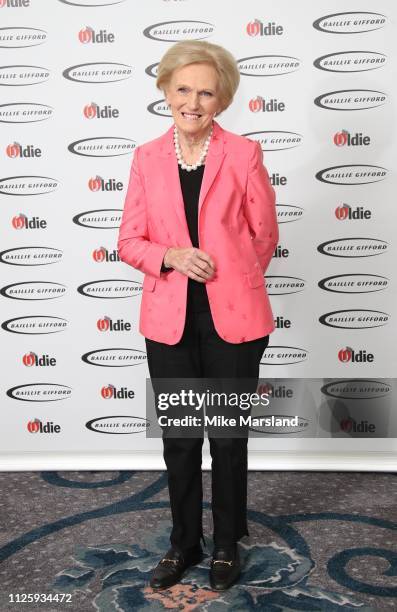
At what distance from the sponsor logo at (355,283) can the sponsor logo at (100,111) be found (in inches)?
46.7

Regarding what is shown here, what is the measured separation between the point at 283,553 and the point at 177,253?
1.15 meters

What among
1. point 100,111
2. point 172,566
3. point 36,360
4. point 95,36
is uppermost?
point 95,36

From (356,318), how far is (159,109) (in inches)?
50.6

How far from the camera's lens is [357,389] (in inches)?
125

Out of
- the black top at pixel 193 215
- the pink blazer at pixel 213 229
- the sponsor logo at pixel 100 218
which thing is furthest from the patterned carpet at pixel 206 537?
the sponsor logo at pixel 100 218

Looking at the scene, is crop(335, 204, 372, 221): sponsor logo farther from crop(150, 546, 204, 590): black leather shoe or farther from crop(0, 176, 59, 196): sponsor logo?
crop(150, 546, 204, 590): black leather shoe

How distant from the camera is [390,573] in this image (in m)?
2.25

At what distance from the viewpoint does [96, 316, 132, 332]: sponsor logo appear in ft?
10.4

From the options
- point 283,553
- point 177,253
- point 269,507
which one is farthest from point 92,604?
point 177,253

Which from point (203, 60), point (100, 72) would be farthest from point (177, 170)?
point (100, 72)

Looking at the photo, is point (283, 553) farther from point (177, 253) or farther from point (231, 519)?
point (177, 253)

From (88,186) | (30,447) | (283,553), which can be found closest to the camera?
(283,553)

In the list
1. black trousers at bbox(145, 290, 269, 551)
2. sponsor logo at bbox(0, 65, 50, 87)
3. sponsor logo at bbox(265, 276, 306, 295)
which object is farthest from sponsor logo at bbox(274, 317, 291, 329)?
sponsor logo at bbox(0, 65, 50, 87)

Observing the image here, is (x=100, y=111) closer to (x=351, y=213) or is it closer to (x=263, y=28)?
(x=263, y=28)
